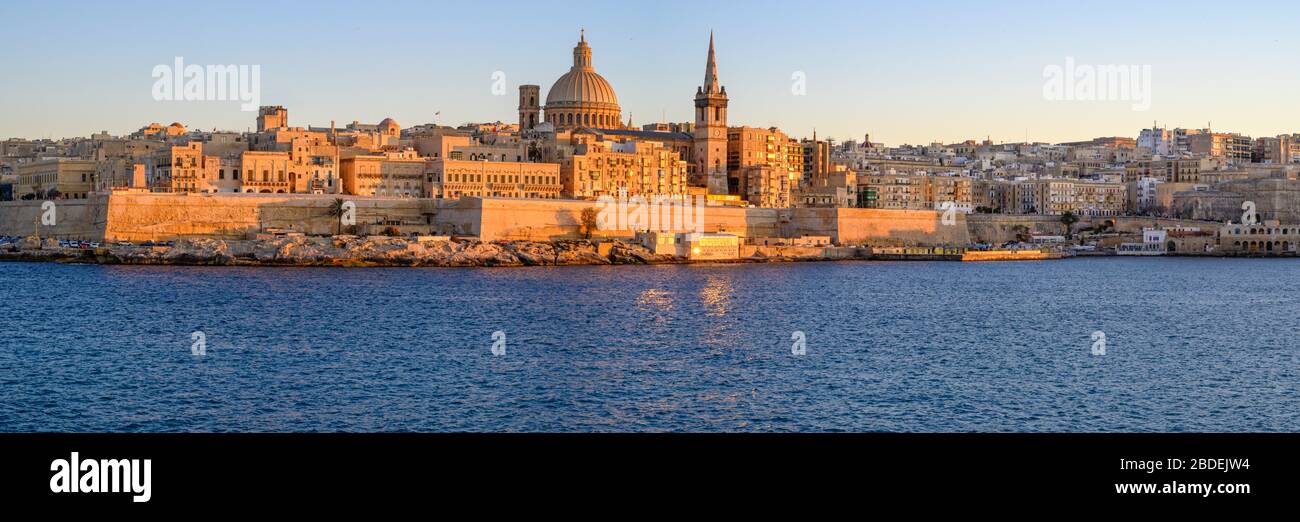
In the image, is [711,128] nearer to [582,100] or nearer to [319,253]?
[582,100]

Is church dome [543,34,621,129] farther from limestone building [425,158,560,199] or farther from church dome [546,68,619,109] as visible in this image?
limestone building [425,158,560,199]

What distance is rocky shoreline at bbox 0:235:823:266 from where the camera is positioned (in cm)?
3641

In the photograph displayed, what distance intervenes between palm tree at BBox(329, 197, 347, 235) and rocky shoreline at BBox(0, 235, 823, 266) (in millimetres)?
1405

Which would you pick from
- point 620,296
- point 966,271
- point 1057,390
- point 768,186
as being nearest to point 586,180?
point 768,186

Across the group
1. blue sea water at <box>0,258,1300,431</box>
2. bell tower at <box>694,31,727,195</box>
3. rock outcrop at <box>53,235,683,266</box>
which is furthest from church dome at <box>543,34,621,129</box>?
blue sea water at <box>0,258,1300,431</box>

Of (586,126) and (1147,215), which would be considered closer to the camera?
(586,126)

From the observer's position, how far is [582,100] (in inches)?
2359

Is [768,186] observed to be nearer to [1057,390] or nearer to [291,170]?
[291,170]

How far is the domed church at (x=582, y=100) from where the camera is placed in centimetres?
5972

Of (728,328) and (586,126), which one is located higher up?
(586,126)

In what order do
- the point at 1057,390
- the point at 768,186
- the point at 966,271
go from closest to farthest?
the point at 1057,390 → the point at 966,271 → the point at 768,186
